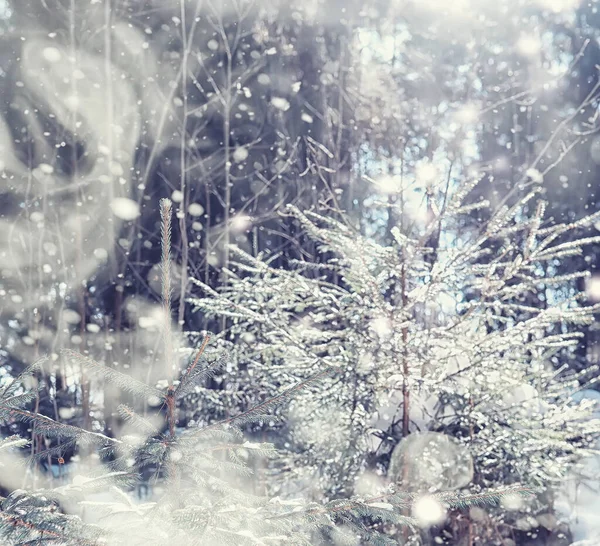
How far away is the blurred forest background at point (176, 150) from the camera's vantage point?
Answer: 682 centimetres

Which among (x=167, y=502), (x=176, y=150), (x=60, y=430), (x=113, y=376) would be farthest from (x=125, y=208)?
(x=167, y=502)

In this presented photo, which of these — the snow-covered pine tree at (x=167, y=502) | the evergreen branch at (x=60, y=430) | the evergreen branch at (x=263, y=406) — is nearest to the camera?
the snow-covered pine tree at (x=167, y=502)

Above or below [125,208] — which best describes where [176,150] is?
above

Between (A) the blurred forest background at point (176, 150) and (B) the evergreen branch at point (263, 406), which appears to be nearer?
(B) the evergreen branch at point (263, 406)

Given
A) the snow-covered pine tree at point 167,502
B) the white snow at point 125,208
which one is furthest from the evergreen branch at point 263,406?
the white snow at point 125,208

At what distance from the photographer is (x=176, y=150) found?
8555 millimetres

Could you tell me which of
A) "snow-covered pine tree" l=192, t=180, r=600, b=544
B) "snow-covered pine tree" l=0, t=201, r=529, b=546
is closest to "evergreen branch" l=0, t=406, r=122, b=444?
"snow-covered pine tree" l=0, t=201, r=529, b=546

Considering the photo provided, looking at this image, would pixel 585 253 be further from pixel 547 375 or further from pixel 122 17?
pixel 122 17

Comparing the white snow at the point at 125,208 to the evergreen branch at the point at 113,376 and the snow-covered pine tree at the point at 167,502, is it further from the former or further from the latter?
the evergreen branch at the point at 113,376

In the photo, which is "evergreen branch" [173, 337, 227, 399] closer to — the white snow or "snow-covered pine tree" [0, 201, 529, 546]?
"snow-covered pine tree" [0, 201, 529, 546]

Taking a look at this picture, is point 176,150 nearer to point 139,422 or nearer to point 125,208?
point 125,208

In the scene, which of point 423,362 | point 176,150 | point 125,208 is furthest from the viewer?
point 176,150

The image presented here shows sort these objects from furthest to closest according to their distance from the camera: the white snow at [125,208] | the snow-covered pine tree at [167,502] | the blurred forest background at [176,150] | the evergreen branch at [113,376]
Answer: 1. the white snow at [125,208]
2. the blurred forest background at [176,150]
3. the evergreen branch at [113,376]
4. the snow-covered pine tree at [167,502]

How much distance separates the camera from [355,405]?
3590 millimetres
